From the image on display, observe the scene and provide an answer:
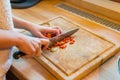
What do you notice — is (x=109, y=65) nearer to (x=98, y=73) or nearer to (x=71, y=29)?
(x=98, y=73)

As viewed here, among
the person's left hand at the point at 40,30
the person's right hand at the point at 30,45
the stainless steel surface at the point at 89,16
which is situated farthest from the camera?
the stainless steel surface at the point at 89,16

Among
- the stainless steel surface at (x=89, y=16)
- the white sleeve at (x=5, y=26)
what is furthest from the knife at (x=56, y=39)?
the stainless steel surface at (x=89, y=16)

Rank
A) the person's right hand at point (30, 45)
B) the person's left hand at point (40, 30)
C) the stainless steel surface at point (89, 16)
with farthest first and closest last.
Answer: the stainless steel surface at point (89, 16), the person's left hand at point (40, 30), the person's right hand at point (30, 45)

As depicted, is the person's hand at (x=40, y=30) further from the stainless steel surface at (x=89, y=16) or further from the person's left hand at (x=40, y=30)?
the stainless steel surface at (x=89, y=16)

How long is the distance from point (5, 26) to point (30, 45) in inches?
3.9

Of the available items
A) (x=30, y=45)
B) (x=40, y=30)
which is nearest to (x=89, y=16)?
(x=40, y=30)

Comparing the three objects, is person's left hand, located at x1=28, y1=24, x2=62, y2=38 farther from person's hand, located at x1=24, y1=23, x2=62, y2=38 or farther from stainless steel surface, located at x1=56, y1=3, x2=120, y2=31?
stainless steel surface, located at x1=56, y1=3, x2=120, y2=31

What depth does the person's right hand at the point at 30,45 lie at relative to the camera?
1.87ft

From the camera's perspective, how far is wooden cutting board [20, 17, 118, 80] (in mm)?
586

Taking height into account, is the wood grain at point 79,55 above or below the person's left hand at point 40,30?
below

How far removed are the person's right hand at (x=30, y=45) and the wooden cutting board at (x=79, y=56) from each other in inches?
1.5

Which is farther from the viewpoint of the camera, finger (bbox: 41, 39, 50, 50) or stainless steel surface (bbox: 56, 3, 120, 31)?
stainless steel surface (bbox: 56, 3, 120, 31)

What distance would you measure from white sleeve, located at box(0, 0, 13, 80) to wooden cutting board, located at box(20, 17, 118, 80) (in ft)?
0.33

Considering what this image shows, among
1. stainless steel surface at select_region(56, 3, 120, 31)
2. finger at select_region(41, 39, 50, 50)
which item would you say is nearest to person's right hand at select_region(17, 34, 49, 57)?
finger at select_region(41, 39, 50, 50)
